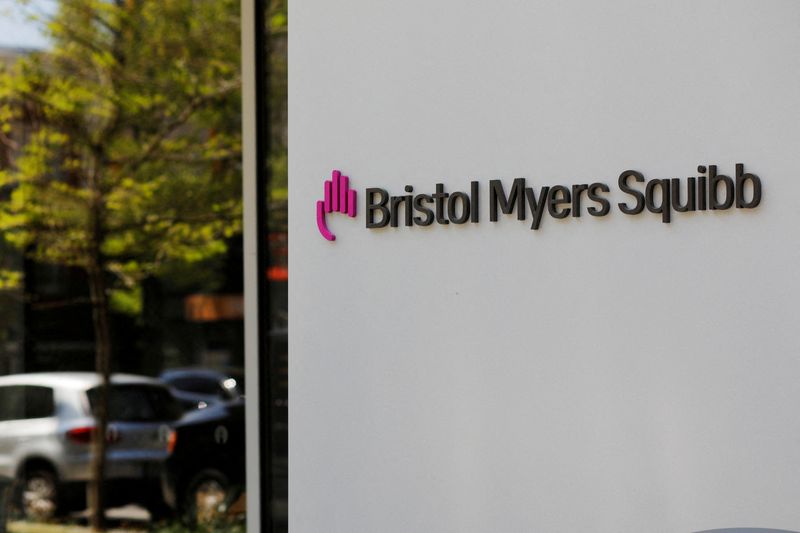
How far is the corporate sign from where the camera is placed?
381cm

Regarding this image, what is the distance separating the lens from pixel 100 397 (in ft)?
25.6

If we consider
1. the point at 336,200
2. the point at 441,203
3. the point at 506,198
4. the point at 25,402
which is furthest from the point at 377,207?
the point at 25,402

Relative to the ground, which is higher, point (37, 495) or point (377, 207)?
point (377, 207)

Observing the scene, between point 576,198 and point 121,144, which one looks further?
point 121,144

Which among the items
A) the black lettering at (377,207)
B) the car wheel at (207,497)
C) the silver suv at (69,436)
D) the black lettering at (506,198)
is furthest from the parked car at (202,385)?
the black lettering at (506,198)

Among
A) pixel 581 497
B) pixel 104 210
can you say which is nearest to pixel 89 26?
pixel 104 210

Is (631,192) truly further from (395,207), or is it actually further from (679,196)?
(395,207)

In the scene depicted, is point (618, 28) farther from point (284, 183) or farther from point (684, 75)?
point (284, 183)

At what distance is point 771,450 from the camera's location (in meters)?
3.67

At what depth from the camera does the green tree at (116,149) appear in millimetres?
7574

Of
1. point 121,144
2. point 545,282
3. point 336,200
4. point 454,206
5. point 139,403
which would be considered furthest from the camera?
point 121,144

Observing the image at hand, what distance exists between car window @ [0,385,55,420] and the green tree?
16.0 inches

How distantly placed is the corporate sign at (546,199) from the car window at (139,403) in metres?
3.26

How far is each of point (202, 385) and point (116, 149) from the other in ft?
6.45
